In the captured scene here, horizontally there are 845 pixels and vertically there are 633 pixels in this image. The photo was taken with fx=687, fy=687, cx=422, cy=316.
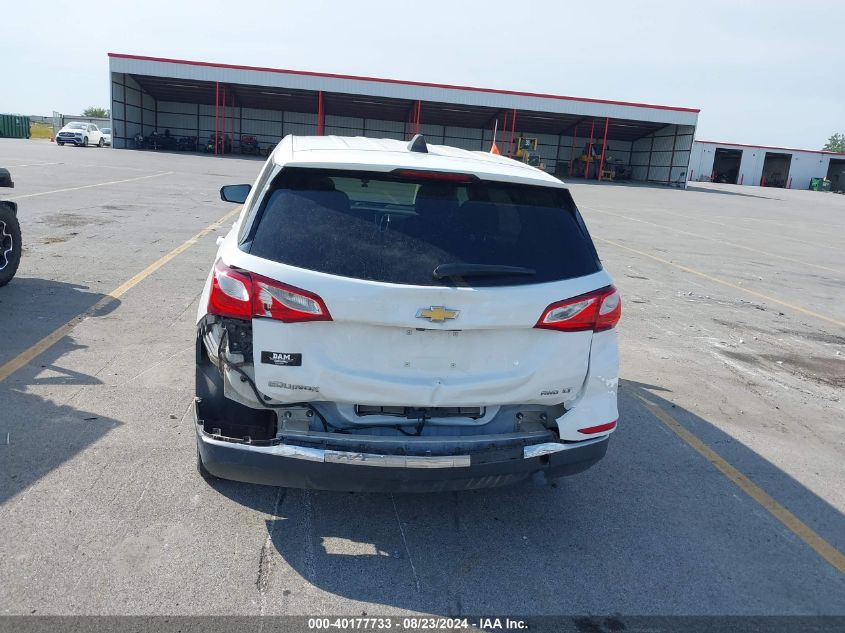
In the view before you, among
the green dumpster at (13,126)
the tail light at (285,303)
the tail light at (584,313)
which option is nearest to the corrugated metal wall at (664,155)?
the tail light at (584,313)

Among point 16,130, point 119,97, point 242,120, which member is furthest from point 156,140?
point 16,130

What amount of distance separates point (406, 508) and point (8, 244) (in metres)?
6.26

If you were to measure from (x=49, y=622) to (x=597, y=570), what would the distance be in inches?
93.8

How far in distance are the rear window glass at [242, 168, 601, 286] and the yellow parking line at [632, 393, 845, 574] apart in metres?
1.95

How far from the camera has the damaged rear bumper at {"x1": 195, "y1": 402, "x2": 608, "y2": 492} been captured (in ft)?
9.75

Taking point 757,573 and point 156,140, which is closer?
point 757,573

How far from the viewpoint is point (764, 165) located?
75000 mm

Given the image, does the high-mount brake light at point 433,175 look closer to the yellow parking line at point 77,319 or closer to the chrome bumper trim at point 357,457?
the chrome bumper trim at point 357,457

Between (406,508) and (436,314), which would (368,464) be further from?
(406,508)

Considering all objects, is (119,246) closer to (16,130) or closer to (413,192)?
(413,192)

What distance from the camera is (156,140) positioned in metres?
47.7

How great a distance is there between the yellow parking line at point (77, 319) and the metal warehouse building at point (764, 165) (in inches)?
2791

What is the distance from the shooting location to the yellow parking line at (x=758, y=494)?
3666 millimetres

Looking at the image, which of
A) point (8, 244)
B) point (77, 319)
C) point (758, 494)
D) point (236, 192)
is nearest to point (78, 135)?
point (8, 244)
